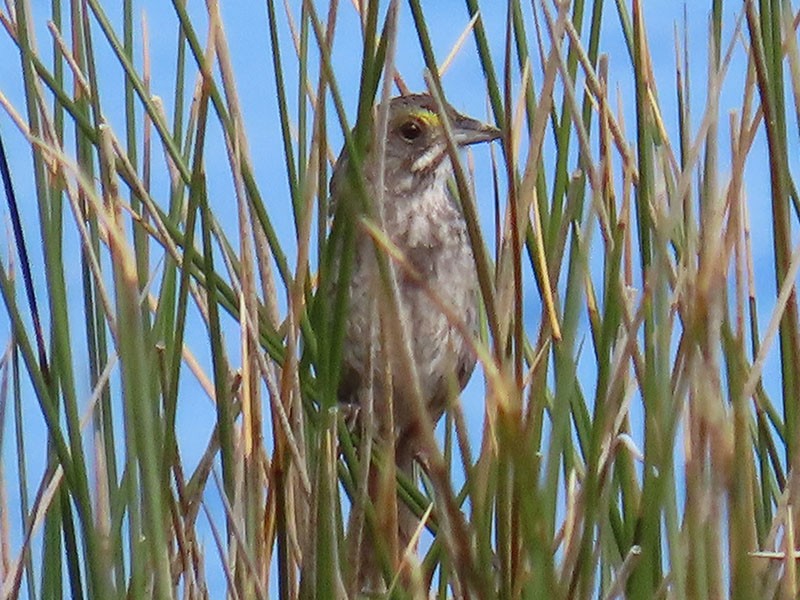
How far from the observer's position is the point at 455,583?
5.88ft

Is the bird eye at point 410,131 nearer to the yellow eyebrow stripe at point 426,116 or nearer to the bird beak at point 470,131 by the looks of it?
the yellow eyebrow stripe at point 426,116

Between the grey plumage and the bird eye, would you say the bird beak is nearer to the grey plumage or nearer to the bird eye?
the grey plumage

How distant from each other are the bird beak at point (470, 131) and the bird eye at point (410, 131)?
0.26 metres

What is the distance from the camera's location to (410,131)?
3.12 metres

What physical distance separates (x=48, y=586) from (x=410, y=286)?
119 centimetres

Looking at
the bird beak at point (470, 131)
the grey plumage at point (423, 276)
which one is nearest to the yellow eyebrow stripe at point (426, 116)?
the grey plumage at point (423, 276)

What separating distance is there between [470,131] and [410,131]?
0.30 m

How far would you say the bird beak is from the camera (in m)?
2.83

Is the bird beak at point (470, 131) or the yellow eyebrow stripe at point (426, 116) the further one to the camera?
the yellow eyebrow stripe at point (426, 116)

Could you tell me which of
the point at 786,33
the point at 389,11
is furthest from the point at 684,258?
the point at 389,11

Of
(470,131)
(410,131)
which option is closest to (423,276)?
(470,131)

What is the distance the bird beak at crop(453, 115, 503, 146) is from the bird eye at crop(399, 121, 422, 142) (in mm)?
261

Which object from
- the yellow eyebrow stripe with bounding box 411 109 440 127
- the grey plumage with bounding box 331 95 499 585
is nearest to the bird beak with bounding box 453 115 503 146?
the grey plumage with bounding box 331 95 499 585

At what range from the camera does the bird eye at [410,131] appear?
3111 mm
